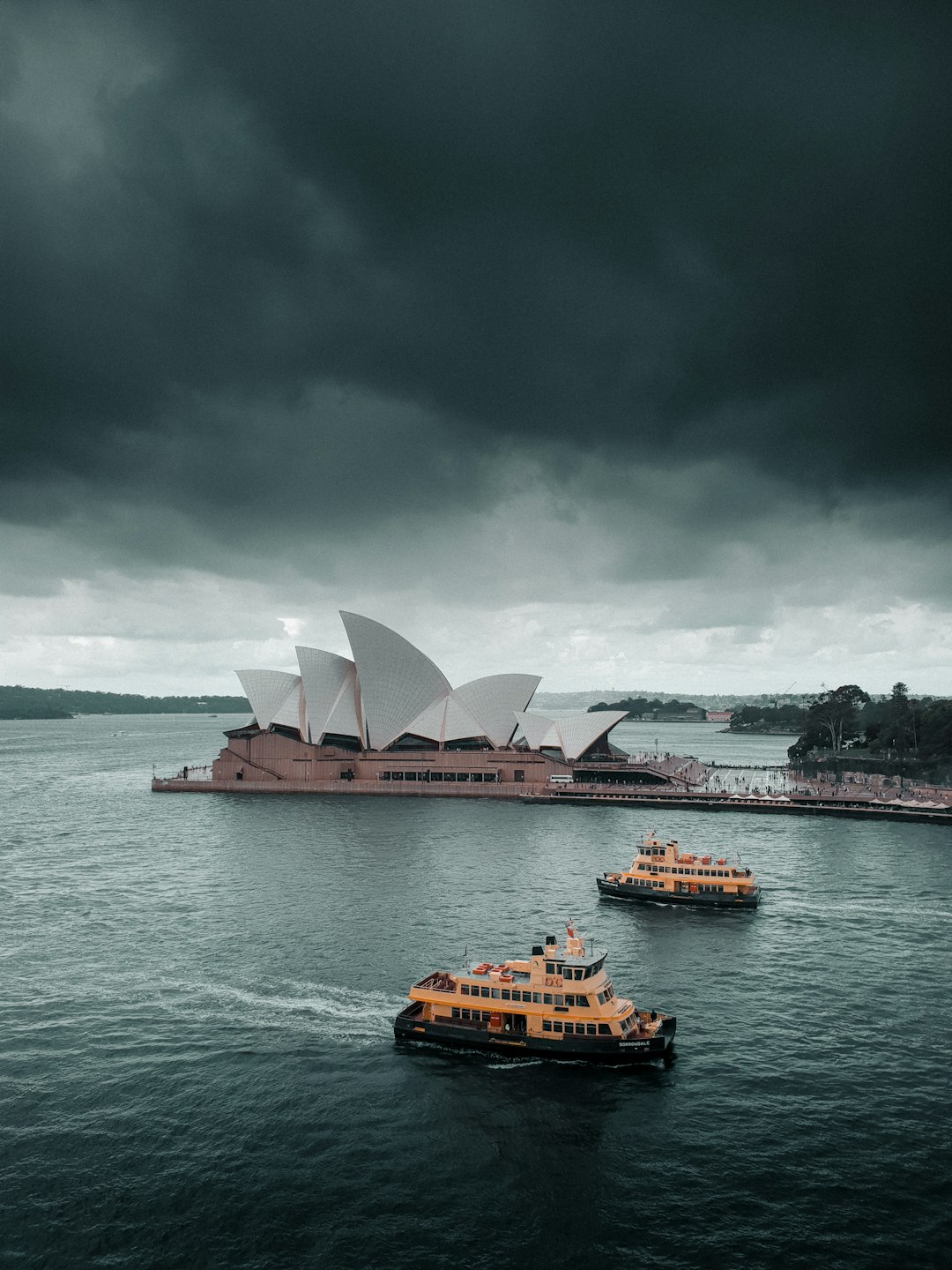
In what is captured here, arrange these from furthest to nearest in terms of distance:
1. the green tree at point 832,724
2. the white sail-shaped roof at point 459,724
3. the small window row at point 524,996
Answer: the green tree at point 832,724 < the white sail-shaped roof at point 459,724 < the small window row at point 524,996

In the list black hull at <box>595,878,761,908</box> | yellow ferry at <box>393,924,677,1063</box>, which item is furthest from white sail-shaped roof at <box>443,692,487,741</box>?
yellow ferry at <box>393,924,677,1063</box>

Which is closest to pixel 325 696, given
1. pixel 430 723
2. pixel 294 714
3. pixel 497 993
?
pixel 294 714

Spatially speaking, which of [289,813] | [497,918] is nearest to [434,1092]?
[497,918]

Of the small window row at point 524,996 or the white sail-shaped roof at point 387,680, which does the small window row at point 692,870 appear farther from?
the white sail-shaped roof at point 387,680

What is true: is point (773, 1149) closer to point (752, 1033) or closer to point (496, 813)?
point (752, 1033)

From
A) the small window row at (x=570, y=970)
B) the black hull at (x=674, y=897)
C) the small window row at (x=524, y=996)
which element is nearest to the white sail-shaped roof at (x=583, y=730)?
the black hull at (x=674, y=897)

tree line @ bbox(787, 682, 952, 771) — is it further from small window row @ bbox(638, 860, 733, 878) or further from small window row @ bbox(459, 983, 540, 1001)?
small window row @ bbox(459, 983, 540, 1001)

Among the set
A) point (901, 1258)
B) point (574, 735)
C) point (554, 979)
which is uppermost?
point (574, 735)
